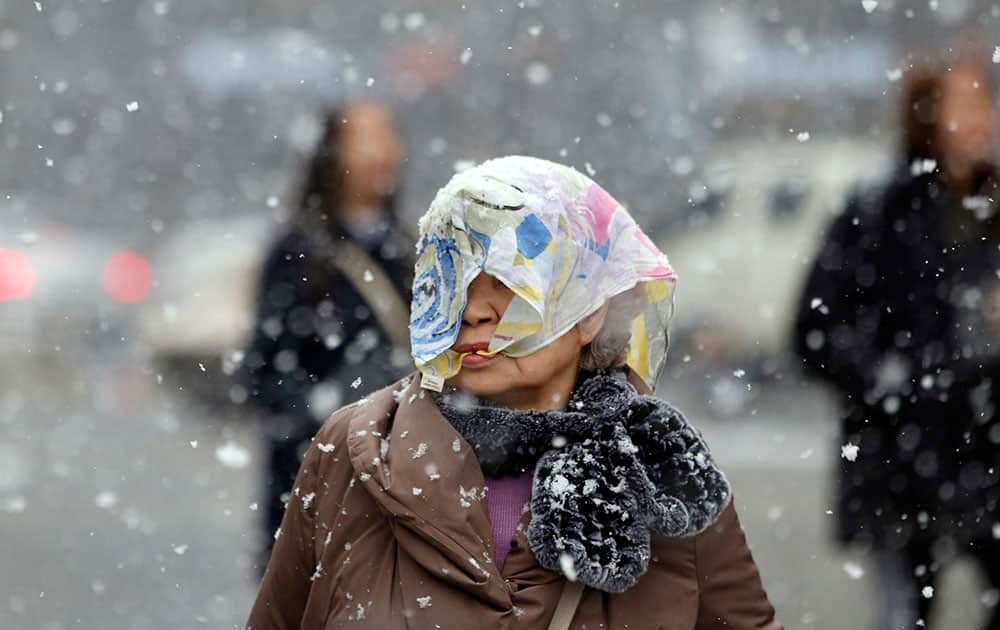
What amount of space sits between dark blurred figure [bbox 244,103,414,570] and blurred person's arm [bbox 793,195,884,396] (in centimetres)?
129

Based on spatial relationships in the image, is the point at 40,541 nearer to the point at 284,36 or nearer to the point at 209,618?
the point at 209,618

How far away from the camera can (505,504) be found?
2.74 meters

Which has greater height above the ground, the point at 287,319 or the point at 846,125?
the point at 287,319

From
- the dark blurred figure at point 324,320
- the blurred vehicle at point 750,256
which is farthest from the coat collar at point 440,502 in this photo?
the blurred vehicle at point 750,256

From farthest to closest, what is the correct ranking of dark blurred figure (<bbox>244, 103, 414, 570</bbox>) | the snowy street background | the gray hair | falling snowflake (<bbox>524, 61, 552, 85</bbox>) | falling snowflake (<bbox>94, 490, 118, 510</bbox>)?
falling snowflake (<bbox>524, 61, 552, 85</bbox>), falling snowflake (<bbox>94, 490, 118, 510</bbox>), the snowy street background, dark blurred figure (<bbox>244, 103, 414, 570</bbox>), the gray hair

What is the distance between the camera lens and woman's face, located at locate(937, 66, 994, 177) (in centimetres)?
545

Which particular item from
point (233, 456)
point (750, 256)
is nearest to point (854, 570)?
point (233, 456)

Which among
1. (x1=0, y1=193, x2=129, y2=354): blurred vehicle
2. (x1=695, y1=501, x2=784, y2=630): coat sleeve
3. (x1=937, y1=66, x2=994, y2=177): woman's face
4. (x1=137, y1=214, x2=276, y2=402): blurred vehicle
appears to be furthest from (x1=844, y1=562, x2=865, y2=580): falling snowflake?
(x1=0, y1=193, x2=129, y2=354): blurred vehicle

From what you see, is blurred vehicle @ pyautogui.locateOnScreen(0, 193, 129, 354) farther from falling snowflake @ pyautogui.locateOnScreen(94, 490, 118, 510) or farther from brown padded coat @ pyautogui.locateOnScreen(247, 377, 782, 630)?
brown padded coat @ pyautogui.locateOnScreen(247, 377, 782, 630)

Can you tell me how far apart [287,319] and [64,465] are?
21.0 feet

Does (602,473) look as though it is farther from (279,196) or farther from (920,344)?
(279,196)

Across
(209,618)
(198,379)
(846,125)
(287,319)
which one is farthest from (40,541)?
(846,125)

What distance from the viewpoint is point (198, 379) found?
13.8 metres

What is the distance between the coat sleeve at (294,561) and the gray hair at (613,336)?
1.58ft
